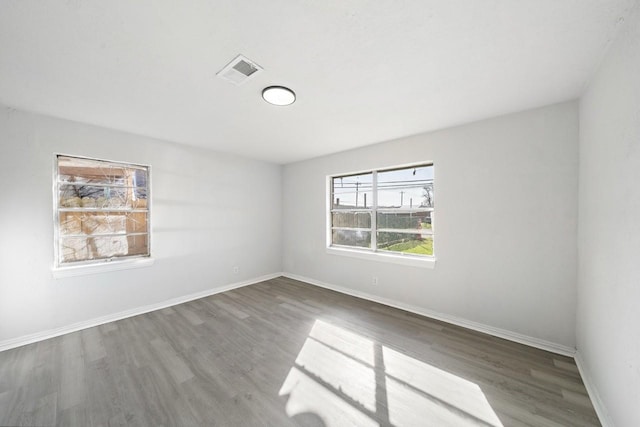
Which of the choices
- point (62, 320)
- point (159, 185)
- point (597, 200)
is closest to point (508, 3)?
point (597, 200)

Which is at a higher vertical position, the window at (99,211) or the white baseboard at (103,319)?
the window at (99,211)

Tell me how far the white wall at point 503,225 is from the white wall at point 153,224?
2.50 metres

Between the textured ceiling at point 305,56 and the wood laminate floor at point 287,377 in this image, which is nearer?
the textured ceiling at point 305,56

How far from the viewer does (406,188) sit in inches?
133

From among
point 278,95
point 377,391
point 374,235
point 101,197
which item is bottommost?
point 377,391

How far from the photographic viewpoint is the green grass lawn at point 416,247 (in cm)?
312

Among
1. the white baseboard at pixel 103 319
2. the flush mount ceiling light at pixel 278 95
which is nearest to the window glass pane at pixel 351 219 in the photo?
the white baseboard at pixel 103 319

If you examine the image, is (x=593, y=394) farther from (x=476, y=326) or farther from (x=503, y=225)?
(x=503, y=225)

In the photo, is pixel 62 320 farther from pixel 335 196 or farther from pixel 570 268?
pixel 570 268

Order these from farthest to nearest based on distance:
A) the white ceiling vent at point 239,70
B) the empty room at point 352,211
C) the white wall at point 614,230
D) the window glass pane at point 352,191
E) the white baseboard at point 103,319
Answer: the window glass pane at point 352,191, the white baseboard at point 103,319, the white ceiling vent at point 239,70, the empty room at point 352,211, the white wall at point 614,230

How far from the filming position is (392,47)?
146cm

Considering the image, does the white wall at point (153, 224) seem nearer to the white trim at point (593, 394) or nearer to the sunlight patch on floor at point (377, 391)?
the sunlight patch on floor at point (377, 391)

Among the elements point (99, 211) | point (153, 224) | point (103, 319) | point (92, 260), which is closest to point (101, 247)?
point (92, 260)

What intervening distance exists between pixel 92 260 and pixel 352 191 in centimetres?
381
